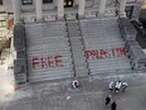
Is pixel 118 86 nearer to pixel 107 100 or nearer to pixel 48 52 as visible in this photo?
pixel 107 100

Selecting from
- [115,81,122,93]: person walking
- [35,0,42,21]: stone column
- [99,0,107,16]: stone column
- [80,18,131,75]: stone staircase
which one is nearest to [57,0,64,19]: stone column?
[35,0,42,21]: stone column

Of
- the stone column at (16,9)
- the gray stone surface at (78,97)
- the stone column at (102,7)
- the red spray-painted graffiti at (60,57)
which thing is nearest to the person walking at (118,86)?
the gray stone surface at (78,97)

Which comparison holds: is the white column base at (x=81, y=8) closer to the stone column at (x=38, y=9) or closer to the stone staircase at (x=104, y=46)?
the stone staircase at (x=104, y=46)

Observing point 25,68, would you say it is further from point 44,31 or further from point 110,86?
point 110,86

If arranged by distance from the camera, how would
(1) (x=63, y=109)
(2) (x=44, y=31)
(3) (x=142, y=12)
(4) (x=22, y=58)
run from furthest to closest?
1. (3) (x=142, y=12)
2. (2) (x=44, y=31)
3. (4) (x=22, y=58)
4. (1) (x=63, y=109)

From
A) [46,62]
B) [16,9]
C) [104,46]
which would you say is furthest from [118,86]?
[16,9]

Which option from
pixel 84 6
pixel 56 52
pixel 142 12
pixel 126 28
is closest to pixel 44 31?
pixel 56 52
